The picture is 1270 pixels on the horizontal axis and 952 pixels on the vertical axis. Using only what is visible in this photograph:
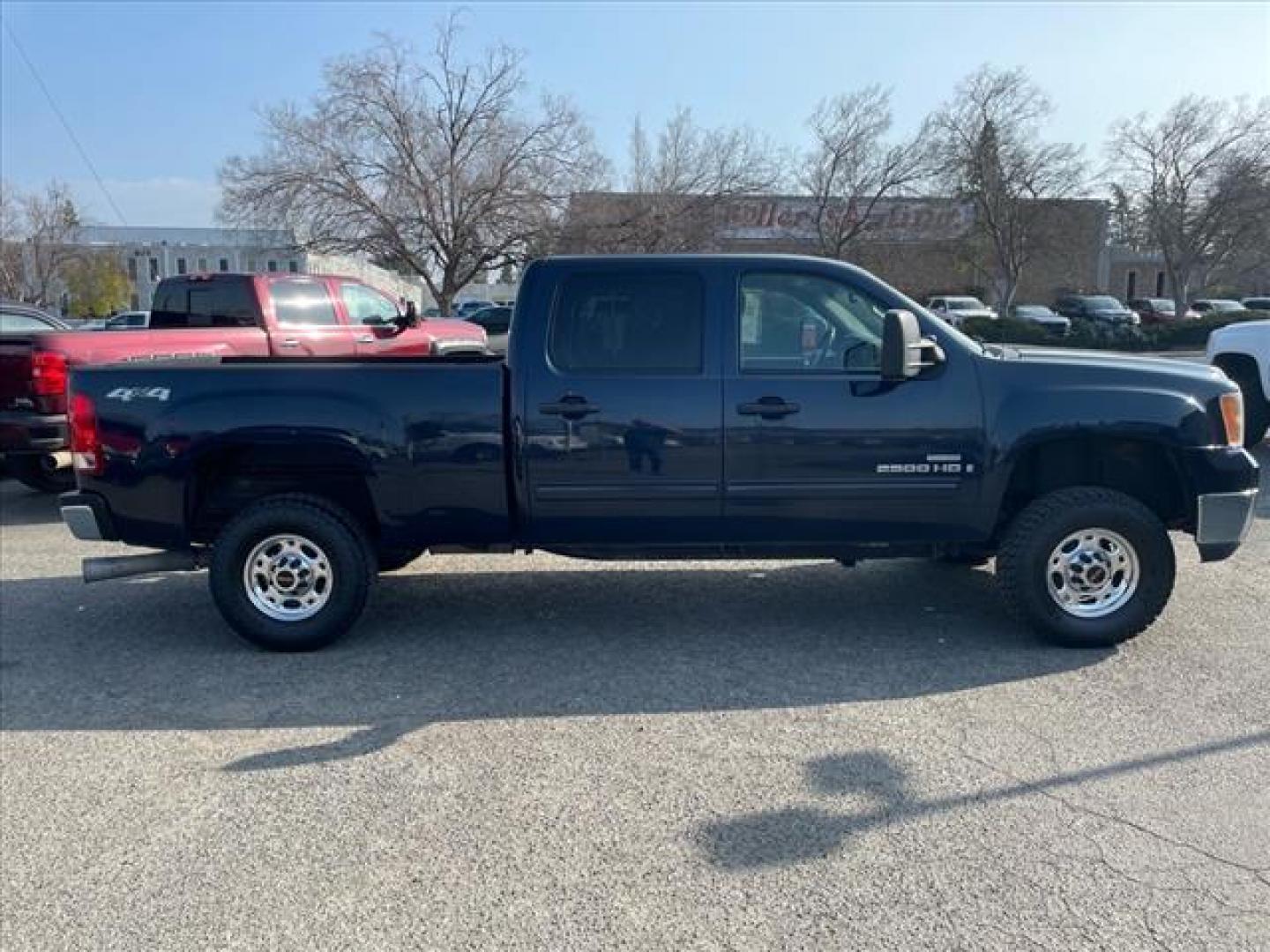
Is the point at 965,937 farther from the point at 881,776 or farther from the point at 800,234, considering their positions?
the point at 800,234

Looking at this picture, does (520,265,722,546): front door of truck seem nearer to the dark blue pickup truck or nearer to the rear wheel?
the dark blue pickup truck

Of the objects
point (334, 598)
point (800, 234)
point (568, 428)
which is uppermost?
point (800, 234)

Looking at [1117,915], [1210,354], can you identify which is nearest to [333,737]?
[1117,915]

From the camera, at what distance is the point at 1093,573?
4.84 metres

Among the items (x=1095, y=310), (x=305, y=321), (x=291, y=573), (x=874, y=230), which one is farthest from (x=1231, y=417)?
(x=1095, y=310)

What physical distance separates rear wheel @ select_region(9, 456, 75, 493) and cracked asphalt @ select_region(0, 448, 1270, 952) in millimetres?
2903

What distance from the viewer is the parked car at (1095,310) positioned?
39031mm

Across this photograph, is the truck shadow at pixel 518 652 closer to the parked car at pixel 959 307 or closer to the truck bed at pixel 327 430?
the truck bed at pixel 327 430

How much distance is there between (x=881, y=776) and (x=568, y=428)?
7.24ft

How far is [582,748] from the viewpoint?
3795 millimetres

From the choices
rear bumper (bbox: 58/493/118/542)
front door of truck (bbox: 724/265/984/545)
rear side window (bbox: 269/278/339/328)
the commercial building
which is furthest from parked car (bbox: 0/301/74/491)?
the commercial building

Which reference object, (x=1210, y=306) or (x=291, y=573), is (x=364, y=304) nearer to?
(x=291, y=573)

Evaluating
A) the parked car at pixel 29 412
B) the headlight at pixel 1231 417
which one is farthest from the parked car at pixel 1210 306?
the parked car at pixel 29 412

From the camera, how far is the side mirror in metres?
4.47
